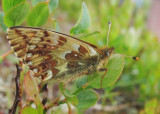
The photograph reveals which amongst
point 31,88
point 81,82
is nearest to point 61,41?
point 81,82

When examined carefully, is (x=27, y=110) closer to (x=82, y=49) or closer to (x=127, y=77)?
(x=82, y=49)

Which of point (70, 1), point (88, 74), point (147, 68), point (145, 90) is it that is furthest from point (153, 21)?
point (88, 74)

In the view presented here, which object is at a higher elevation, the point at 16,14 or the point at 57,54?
the point at 16,14

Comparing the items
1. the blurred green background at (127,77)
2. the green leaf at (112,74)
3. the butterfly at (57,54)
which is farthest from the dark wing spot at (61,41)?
the blurred green background at (127,77)

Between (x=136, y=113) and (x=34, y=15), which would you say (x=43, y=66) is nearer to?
(x=34, y=15)

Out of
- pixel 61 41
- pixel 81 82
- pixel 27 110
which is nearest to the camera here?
pixel 27 110

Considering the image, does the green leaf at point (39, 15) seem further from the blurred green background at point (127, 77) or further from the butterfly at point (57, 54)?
the blurred green background at point (127, 77)

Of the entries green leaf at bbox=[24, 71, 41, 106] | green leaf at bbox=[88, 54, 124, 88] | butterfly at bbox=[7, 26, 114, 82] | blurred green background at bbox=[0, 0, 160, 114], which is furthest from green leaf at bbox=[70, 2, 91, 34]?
blurred green background at bbox=[0, 0, 160, 114]
